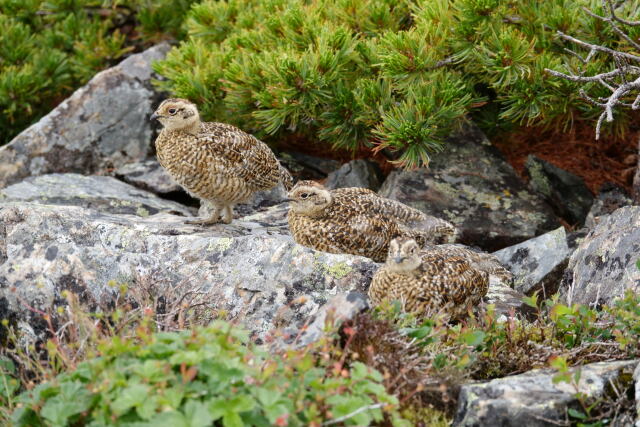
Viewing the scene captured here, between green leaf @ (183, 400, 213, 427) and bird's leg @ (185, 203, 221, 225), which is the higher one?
green leaf @ (183, 400, 213, 427)

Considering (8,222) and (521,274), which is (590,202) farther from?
(8,222)

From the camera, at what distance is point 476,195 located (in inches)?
325

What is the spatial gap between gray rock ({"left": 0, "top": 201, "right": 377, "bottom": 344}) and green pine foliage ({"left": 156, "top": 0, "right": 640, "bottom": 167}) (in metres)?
2.03

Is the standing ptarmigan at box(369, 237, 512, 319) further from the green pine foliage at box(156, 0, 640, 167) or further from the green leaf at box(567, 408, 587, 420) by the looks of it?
the green pine foliage at box(156, 0, 640, 167)

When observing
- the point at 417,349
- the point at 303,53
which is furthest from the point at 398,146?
the point at 417,349

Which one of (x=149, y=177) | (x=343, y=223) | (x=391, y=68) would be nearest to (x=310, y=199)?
(x=343, y=223)

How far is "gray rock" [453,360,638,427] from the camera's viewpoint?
414 cm

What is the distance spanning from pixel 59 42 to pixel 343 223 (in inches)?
239

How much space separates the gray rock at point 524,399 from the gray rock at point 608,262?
1.70 m

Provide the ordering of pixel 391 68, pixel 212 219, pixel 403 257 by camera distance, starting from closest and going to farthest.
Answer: pixel 403 257 < pixel 391 68 < pixel 212 219

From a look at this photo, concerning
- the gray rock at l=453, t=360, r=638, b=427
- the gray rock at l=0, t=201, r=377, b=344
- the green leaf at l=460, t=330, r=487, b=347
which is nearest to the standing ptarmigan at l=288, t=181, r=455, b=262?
the gray rock at l=0, t=201, r=377, b=344

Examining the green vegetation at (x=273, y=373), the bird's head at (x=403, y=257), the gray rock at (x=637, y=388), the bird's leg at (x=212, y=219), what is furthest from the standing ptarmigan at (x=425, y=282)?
the bird's leg at (x=212, y=219)

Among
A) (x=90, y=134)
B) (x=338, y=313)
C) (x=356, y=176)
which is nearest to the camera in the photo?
(x=338, y=313)

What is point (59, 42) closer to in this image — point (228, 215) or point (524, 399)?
point (228, 215)
